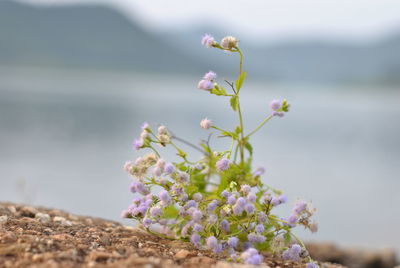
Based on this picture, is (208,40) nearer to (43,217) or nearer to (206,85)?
(206,85)

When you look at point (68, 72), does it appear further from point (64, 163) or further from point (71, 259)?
point (71, 259)

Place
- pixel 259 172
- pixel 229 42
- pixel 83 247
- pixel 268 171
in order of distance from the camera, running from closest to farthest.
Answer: pixel 83 247 < pixel 229 42 < pixel 259 172 < pixel 268 171

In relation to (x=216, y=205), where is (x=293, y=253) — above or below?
below

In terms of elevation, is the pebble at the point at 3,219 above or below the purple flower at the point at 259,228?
below

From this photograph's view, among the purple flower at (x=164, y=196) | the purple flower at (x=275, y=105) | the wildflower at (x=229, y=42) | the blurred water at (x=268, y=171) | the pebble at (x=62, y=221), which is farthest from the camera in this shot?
the blurred water at (x=268, y=171)

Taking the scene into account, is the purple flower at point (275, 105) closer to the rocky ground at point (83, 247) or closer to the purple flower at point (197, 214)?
the purple flower at point (197, 214)

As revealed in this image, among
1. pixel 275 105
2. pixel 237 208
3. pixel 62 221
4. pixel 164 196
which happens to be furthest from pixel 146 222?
pixel 275 105

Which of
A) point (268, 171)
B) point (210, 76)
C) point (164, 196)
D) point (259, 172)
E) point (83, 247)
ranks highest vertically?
point (268, 171)

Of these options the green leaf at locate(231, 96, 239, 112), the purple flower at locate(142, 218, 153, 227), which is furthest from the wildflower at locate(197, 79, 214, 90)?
the purple flower at locate(142, 218, 153, 227)

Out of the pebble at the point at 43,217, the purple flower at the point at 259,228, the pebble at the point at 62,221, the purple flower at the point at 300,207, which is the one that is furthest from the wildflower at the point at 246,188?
the pebble at the point at 43,217
